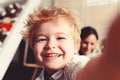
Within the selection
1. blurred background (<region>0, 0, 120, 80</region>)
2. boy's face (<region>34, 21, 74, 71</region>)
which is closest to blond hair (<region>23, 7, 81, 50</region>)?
boy's face (<region>34, 21, 74, 71</region>)

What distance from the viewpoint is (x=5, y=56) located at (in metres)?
1.02

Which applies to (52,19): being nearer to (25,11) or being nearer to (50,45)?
(50,45)

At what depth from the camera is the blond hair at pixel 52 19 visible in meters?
0.22

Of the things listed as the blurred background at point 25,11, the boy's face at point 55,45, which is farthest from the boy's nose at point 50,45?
the blurred background at point 25,11

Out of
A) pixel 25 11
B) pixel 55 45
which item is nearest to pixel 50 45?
pixel 55 45

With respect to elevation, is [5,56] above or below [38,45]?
below

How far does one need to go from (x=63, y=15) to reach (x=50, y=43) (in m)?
0.03

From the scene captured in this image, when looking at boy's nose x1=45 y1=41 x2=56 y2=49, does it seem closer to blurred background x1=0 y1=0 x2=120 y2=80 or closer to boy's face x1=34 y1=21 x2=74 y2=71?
boy's face x1=34 y1=21 x2=74 y2=71

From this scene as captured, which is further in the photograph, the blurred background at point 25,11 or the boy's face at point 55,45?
the blurred background at point 25,11

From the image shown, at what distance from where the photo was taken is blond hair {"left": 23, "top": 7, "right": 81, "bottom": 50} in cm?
22

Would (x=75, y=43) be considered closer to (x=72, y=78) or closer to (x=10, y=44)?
(x=72, y=78)

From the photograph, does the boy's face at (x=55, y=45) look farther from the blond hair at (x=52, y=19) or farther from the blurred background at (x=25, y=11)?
the blurred background at (x=25, y=11)

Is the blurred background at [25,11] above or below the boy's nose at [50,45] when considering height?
below

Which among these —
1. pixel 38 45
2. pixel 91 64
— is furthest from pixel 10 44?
pixel 91 64
